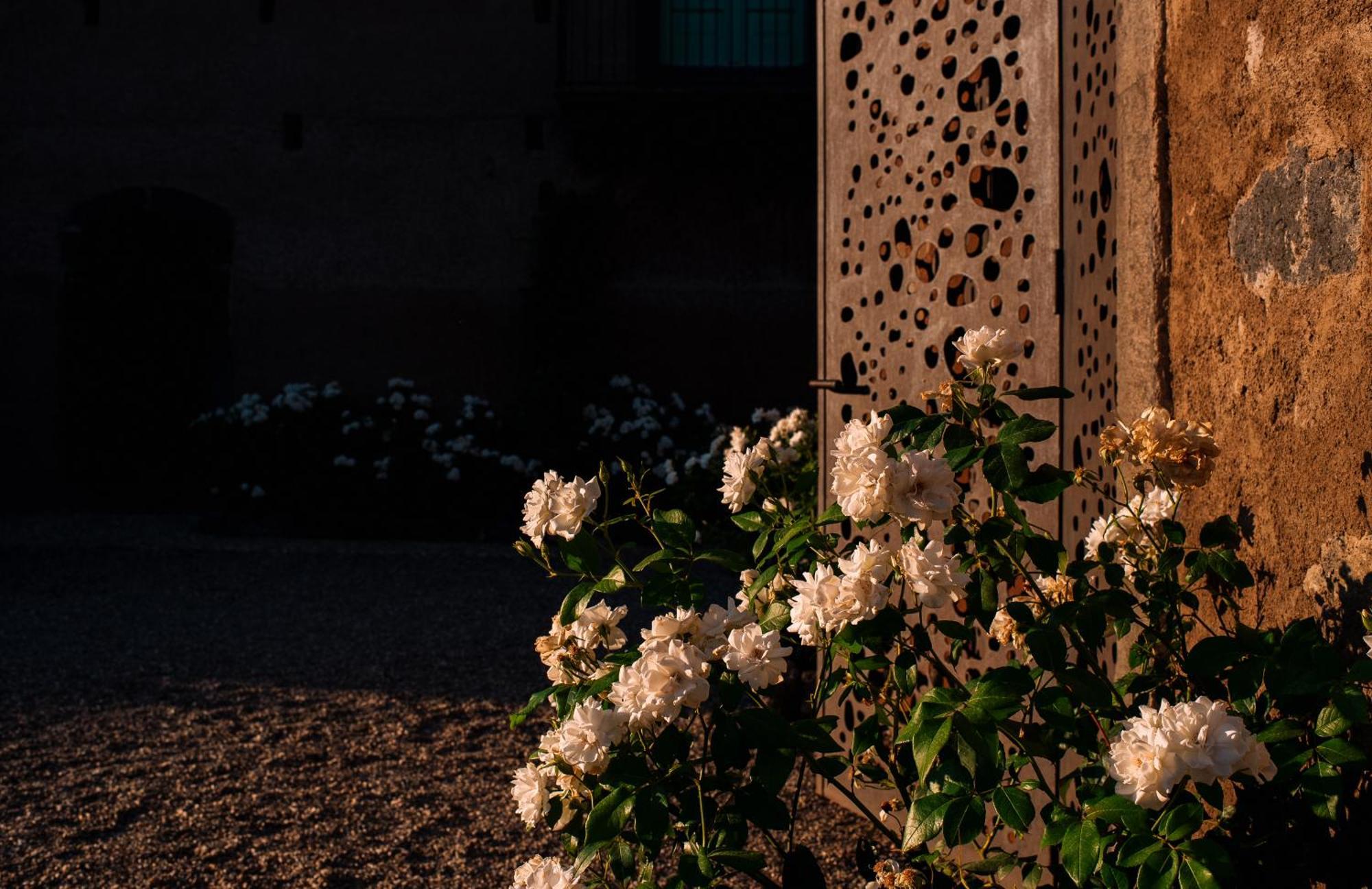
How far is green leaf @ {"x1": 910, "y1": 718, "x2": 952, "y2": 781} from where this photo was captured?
1.54 meters

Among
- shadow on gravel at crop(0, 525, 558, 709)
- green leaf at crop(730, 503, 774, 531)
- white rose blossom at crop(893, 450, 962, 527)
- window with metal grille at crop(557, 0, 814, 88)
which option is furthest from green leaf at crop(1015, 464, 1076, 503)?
window with metal grille at crop(557, 0, 814, 88)

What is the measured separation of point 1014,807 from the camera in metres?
1.55

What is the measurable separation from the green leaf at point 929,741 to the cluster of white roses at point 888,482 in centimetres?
28

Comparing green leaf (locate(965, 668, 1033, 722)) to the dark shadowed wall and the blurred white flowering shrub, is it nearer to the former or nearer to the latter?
the blurred white flowering shrub

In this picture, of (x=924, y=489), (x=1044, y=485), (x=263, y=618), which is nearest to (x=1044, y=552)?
(x=1044, y=485)

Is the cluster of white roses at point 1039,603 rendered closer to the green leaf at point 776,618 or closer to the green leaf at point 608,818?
the green leaf at point 776,618

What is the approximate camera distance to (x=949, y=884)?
1864mm

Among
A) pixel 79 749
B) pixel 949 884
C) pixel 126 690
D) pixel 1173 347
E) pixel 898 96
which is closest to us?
pixel 949 884

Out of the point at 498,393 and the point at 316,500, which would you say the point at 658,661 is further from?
the point at 498,393

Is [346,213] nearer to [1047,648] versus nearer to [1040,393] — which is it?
[1040,393]

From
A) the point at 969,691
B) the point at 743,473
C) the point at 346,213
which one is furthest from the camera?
the point at 346,213

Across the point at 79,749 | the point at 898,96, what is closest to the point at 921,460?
the point at 898,96

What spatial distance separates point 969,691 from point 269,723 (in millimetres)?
3001

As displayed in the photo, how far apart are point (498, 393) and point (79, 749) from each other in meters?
6.60
